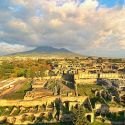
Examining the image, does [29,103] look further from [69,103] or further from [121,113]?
[121,113]

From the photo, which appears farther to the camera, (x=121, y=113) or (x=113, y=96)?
(x=113, y=96)

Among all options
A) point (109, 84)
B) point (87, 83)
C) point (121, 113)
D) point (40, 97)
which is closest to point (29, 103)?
point (40, 97)

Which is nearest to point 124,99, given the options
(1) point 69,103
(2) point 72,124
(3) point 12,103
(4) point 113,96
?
(4) point 113,96

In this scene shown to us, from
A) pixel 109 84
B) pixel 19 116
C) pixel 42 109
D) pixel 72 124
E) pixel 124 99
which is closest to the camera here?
pixel 72 124

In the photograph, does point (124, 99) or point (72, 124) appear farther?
point (124, 99)

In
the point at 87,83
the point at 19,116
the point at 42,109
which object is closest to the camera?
the point at 19,116

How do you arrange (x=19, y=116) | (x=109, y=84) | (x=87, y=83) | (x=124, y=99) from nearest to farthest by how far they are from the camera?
1. (x=19, y=116)
2. (x=124, y=99)
3. (x=109, y=84)
4. (x=87, y=83)

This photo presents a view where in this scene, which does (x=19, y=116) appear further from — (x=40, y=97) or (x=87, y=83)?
(x=87, y=83)

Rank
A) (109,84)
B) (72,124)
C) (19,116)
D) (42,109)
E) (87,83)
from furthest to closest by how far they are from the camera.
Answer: (87,83) → (109,84) → (42,109) → (19,116) → (72,124)
